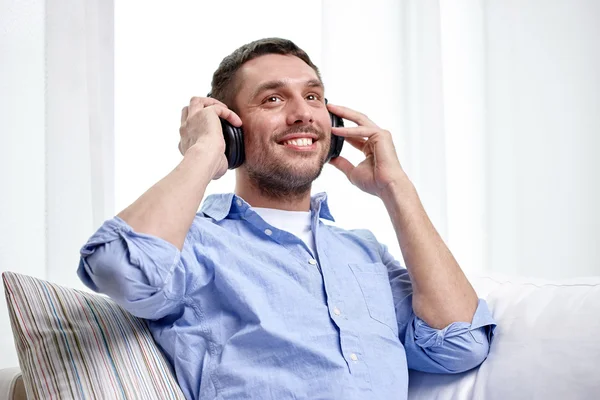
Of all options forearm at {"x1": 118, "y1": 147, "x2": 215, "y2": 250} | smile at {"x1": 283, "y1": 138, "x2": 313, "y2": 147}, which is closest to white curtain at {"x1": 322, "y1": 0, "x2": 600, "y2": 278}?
smile at {"x1": 283, "y1": 138, "x2": 313, "y2": 147}

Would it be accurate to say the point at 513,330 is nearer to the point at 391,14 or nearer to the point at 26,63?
the point at 26,63

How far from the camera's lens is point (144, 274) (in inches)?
43.8

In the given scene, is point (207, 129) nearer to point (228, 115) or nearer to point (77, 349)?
point (228, 115)

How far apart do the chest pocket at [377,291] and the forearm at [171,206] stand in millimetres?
472

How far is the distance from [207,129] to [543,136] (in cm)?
187

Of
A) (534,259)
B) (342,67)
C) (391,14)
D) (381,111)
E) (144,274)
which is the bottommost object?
(534,259)

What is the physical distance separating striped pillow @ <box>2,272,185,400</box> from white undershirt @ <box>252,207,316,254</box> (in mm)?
498

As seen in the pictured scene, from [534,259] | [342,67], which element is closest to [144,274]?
[342,67]

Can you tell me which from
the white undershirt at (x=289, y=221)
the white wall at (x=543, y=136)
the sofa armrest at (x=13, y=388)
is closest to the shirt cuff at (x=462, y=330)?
the white undershirt at (x=289, y=221)

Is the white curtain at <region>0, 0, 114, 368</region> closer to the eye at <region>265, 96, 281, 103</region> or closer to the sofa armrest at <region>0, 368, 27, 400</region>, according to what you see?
the sofa armrest at <region>0, 368, 27, 400</region>

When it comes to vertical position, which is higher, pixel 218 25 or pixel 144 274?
pixel 218 25

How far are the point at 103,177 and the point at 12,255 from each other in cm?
38

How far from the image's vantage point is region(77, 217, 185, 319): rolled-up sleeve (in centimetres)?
109

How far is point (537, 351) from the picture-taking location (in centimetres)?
128
